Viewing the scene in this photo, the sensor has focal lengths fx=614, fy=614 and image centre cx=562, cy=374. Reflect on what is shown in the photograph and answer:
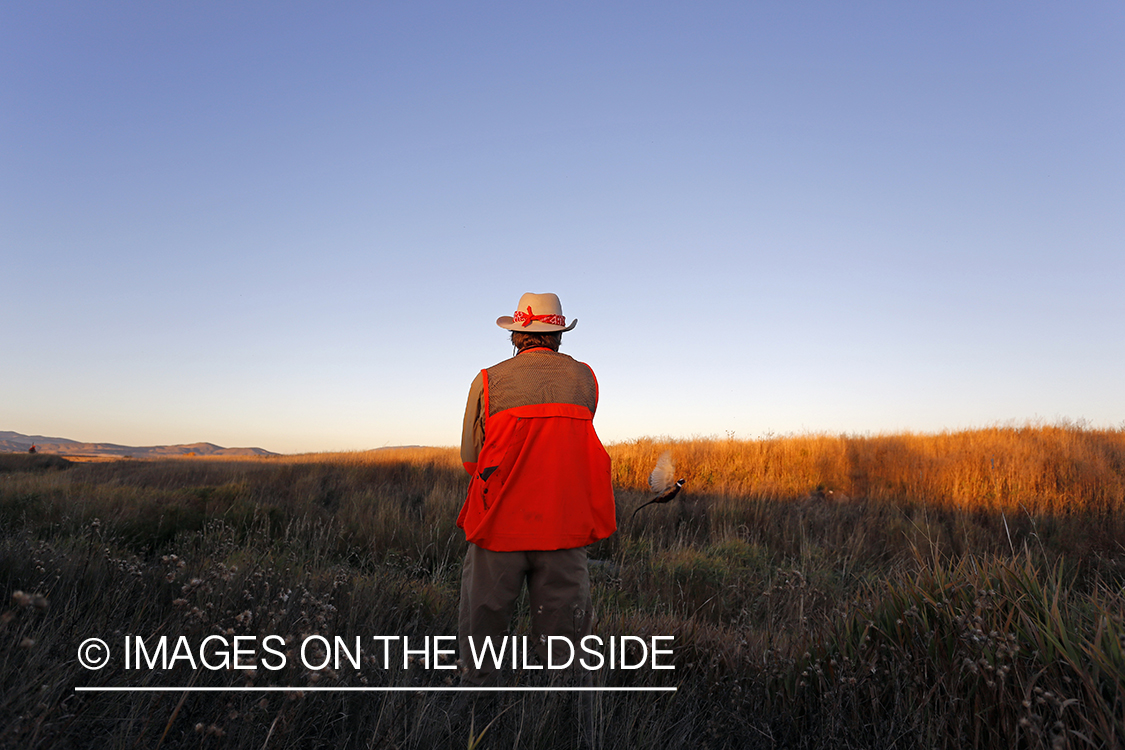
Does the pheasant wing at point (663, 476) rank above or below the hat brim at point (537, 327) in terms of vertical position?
below

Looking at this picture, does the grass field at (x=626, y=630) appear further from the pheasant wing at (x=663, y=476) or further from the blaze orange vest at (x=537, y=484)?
the pheasant wing at (x=663, y=476)

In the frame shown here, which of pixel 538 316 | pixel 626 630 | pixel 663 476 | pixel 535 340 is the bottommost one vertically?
pixel 626 630

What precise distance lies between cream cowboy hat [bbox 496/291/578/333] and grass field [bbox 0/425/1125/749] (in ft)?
5.81

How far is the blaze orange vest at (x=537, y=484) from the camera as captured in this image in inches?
128

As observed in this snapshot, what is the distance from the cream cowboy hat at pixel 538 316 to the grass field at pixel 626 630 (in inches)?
69.8

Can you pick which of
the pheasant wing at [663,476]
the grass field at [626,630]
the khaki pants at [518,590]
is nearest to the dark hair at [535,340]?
the khaki pants at [518,590]

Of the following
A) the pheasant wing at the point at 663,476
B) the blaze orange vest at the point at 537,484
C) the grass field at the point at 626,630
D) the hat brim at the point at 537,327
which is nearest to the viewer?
the grass field at the point at 626,630

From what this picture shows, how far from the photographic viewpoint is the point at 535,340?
3.74 metres

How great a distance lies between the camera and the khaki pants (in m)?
3.32

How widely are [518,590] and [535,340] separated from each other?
57.0 inches

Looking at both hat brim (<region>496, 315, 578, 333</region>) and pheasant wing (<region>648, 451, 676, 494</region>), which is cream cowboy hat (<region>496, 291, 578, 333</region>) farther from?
pheasant wing (<region>648, 451, 676, 494</region>)

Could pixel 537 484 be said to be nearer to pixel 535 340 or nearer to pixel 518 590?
pixel 518 590

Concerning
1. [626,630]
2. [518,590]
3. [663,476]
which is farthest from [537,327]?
[663,476]

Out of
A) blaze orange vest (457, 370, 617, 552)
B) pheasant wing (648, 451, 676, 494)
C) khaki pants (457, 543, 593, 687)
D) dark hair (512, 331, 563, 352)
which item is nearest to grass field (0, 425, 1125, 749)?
khaki pants (457, 543, 593, 687)
